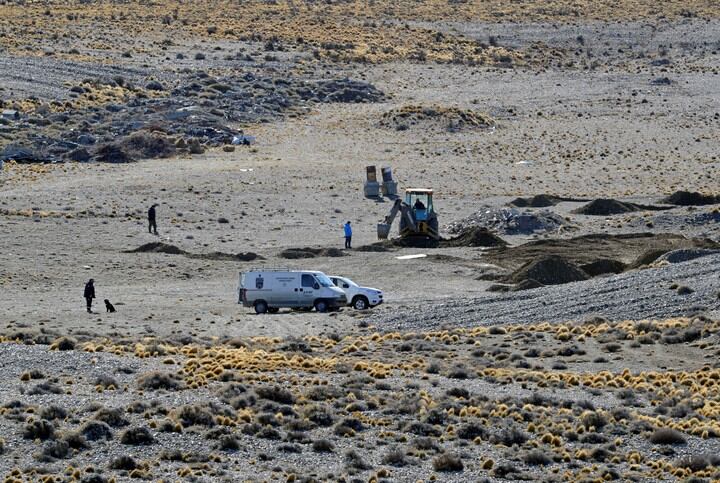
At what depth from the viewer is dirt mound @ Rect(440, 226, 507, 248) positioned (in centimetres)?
5462

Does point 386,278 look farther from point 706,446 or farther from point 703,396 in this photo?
point 706,446

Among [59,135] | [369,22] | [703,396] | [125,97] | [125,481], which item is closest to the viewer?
[125,481]

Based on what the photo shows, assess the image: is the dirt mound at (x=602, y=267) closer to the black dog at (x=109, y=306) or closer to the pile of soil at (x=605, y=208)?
the pile of soil at (x=605, y=208)

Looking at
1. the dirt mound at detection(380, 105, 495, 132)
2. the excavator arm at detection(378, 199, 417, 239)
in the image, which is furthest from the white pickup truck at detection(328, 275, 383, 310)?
the dirt mound at detection(380, 105, 495, 132)

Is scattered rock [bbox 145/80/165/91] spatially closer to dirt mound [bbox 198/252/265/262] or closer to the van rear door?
dirt mound [bbox 198/252/265/262]

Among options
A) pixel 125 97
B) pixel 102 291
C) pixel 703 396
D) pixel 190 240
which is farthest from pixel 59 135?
pixel 703 396

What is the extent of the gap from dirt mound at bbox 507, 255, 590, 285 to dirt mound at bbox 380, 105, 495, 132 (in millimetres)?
40467

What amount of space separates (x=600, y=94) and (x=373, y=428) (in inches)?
2957

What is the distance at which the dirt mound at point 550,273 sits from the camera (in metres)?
46.0

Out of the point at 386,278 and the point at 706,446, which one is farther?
the point at 386,278

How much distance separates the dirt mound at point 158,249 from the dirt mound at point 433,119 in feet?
115

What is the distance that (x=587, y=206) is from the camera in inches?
2453

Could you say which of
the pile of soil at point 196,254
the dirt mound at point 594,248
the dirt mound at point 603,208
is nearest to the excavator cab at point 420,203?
the dirt mound at point 594,248

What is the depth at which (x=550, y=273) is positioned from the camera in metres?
46.2
